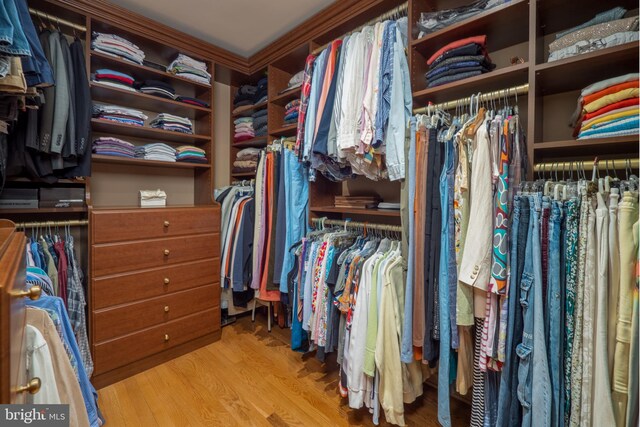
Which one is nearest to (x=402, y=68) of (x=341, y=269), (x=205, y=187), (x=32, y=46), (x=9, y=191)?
(x=341, y=269)

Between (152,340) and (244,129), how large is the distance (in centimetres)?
183

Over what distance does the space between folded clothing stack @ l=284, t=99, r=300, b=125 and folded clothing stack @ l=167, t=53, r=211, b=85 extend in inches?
29.4

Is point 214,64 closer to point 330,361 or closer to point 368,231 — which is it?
point 368,231

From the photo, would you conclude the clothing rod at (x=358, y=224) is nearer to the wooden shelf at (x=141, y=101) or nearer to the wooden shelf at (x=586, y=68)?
the wooden shelf at (x=586, y=68)

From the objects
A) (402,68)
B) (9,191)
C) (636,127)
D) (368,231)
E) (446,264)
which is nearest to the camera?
(636,127)

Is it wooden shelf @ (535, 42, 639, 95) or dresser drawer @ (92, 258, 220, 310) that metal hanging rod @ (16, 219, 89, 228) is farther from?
wooden shelf @ (535, 42, 639, 95)

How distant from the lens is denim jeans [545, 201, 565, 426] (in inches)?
38.1

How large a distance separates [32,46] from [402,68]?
1562 mm

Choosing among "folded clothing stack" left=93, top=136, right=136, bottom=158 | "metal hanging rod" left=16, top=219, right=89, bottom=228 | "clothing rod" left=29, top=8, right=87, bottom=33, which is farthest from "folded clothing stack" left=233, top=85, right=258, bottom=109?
"metal hanging rod" left=16, top=219, right=89, bottom=228

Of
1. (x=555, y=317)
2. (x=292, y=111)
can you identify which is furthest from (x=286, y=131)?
(x=555, y=317)

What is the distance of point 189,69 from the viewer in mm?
2297

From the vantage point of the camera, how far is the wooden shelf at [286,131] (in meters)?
2.14

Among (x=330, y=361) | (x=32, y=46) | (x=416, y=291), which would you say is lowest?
(x=330, y=361)

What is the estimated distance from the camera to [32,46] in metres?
1.13
